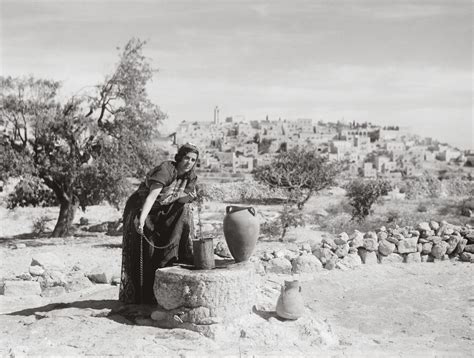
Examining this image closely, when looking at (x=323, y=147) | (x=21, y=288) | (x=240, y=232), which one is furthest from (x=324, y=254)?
(x=323, y=147)

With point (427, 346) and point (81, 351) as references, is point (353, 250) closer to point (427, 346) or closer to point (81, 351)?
point (427, 346)

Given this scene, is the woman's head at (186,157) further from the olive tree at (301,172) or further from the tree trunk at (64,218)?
the olive tree at (301,172)

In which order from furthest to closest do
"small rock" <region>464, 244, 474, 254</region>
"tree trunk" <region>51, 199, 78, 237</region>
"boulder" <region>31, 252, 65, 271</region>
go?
1. "tree trunk" <region>51, 199, 78, 237</region>
2. "small rock" <region>464, 244, 474, 254</region>
3. "boulder" <region>31, 252, 65, 271</region>

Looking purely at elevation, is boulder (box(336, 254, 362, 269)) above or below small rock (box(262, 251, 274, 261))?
below

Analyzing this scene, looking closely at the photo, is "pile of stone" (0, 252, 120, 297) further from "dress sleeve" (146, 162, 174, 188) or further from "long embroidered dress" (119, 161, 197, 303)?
"dress sleeve" (146, 162, 174, 188)

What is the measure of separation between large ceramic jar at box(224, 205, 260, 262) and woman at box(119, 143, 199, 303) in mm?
526

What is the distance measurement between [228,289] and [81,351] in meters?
A: 1.58

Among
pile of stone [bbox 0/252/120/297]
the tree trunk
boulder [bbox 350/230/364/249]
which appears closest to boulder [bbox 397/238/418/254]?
boulder [bbox 350/230/364/249]

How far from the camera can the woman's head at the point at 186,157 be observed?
634 centimetres

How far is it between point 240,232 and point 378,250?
17.3ft

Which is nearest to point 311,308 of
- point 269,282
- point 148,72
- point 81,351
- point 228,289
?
point 269,282

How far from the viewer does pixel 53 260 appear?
9906 mm

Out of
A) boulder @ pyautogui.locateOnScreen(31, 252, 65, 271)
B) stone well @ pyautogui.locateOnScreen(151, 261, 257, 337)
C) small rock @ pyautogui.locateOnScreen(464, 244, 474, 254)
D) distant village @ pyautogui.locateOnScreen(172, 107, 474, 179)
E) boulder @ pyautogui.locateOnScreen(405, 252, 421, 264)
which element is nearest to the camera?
stone well @ pyautogui.locateOnScreen(151, 261, 257, 337)

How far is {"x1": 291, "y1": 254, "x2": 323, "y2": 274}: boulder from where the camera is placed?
389 inches
